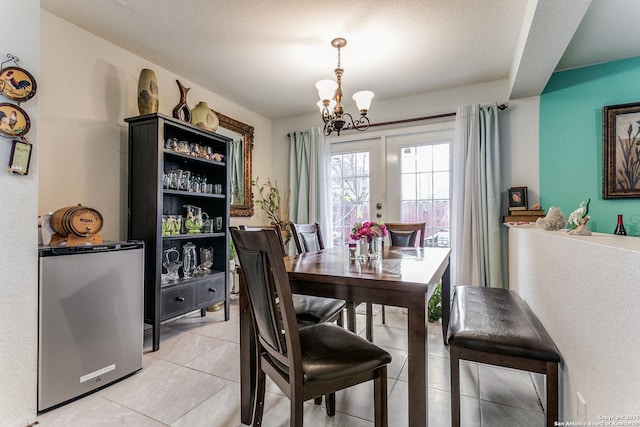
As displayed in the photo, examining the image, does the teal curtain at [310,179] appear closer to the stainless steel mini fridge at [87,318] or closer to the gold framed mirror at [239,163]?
the gold framed mirror at [239,163]

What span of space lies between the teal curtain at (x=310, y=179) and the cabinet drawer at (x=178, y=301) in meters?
1.93

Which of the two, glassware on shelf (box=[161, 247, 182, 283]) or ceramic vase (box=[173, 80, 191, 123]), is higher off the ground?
ceramic vase (box=[173, 80, 191, 123])

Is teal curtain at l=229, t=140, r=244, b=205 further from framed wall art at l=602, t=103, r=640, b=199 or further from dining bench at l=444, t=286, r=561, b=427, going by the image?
framed wall art at l=602, t=103, r=640, b=199

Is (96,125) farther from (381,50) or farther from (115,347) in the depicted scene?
(381,50)

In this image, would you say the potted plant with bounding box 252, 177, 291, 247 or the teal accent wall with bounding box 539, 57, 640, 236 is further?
the potted plant with bounding box 252, 177, 291, 247

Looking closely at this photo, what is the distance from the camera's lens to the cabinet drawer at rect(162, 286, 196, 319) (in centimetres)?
241

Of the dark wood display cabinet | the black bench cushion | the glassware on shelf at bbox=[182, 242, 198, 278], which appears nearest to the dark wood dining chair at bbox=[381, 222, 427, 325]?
the black bench cushion

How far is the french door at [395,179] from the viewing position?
3.62m

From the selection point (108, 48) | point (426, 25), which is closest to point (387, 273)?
point (426, 25)

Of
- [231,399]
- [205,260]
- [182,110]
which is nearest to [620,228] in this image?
Result: [231,399]

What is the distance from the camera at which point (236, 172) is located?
3.79m

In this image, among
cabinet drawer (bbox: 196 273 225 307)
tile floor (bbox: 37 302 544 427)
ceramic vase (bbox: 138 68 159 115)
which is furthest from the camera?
cabinet drawer (bbox: 196 273 225 307)

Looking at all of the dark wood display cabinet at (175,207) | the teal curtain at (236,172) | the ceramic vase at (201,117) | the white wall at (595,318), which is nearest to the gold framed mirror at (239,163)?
the teal curtain at (236,172)

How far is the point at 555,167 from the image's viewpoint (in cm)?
300
